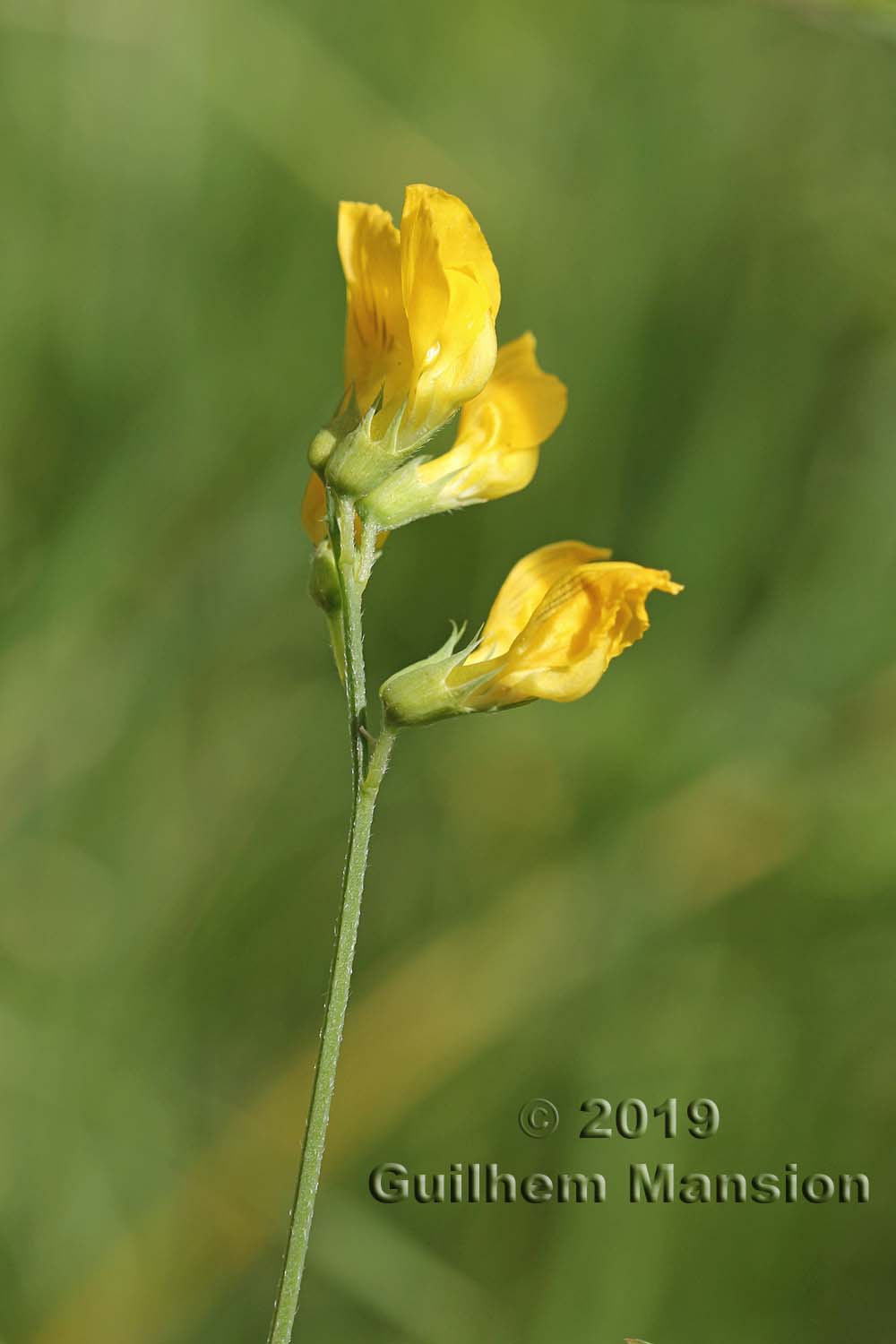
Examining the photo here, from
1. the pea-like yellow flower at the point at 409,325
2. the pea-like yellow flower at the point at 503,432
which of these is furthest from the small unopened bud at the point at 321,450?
the pea-like yellow flower at the point at 503,432

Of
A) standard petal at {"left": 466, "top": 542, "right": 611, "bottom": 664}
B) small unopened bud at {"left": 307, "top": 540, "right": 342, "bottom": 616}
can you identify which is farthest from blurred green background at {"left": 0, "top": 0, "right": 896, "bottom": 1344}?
small unopened bud at {"left": 307, "top": 540, "right": 342, "bottom": 616}

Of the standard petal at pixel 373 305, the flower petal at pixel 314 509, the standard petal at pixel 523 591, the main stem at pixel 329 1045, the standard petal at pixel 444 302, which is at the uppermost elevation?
the standard petal at pixel 373 305

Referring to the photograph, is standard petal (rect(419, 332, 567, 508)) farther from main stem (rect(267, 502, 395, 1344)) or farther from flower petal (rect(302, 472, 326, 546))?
main stem (rect(267, 502, 395, 1344))

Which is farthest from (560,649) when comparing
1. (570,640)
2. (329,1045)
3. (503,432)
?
(329,1045)

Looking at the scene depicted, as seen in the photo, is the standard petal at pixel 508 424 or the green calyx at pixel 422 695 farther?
the standard petal at pixel 508 424

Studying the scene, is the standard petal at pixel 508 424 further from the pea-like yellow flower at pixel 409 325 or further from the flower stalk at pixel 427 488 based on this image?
the pea-like yellow flower at pixel 409 325

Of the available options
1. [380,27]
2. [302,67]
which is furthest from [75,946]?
[380,27]

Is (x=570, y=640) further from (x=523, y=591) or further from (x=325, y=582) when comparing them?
(x=325, y=582)
